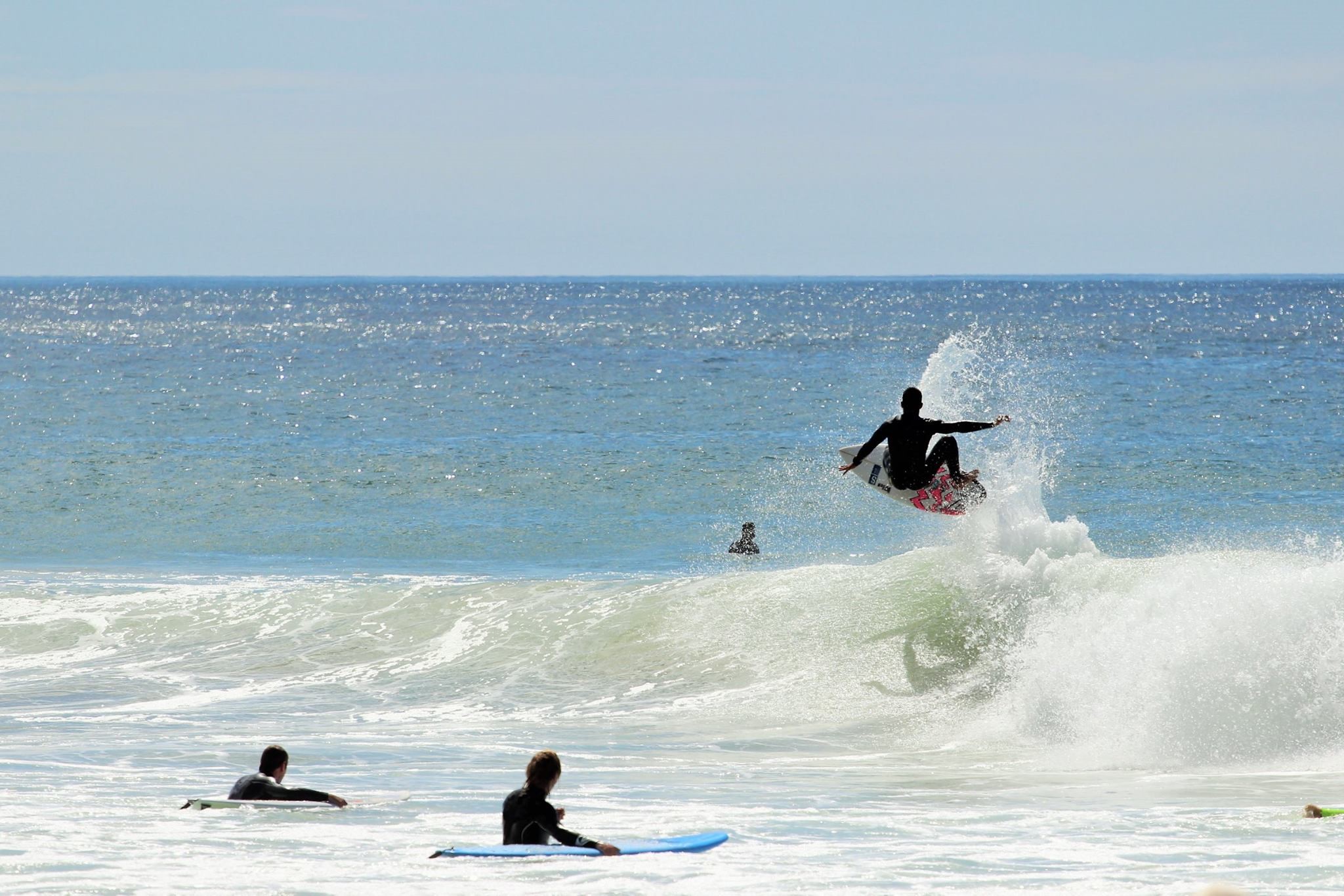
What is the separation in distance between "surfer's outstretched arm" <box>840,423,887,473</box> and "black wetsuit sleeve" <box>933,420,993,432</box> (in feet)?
1.62

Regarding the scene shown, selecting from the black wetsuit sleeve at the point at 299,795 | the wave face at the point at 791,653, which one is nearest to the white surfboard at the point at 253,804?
the black wetsuit sleeve at the point at 299,795

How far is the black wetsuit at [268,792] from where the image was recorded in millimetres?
9180

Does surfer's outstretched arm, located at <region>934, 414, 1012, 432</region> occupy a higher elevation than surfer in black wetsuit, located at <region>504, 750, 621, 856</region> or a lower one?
higher

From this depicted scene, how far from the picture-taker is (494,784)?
10570 millimetres

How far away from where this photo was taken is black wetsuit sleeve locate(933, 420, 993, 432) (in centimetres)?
1388

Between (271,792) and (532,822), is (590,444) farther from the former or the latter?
(532,822)

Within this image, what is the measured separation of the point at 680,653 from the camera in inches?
647

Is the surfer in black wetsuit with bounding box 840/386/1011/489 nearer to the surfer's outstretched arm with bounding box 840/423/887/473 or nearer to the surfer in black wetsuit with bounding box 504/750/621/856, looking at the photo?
the surfer's outstretched arm with bounding box 840/423/887/473

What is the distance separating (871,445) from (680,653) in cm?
326

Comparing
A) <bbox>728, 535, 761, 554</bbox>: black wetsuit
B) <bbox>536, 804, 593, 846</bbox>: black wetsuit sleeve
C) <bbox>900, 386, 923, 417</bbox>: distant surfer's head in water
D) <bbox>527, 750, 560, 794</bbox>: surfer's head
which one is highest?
<bbox>900, 386, 923, 417</bbox>: distant surfer's head in water

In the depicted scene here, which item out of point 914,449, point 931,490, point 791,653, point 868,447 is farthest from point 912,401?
point 791,653

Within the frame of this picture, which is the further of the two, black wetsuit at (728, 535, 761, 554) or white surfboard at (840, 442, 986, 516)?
black wetsuit at (728, 535, 761, 554)

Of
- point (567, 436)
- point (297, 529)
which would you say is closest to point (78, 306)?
point (567, 436)

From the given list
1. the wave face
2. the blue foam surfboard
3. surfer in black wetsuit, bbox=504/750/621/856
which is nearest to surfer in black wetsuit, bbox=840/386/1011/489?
the wave face
